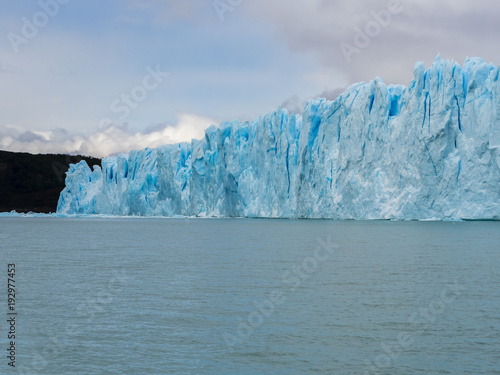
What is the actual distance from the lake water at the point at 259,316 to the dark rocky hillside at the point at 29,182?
4085 inches

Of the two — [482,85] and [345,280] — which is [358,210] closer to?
[482,85]

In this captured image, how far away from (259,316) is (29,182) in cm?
11791

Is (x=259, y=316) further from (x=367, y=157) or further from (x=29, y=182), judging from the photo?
(x=29, y=182)

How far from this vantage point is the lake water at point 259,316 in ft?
23.0

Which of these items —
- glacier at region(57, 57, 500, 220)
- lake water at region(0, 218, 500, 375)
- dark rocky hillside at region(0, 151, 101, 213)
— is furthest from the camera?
dark rocky hillside at region(0, 151, 101, 213)

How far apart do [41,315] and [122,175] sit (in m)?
56.6

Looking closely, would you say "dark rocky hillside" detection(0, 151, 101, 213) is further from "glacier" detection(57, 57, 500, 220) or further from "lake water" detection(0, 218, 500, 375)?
"lake water" detection(0, 218, 500, 375)

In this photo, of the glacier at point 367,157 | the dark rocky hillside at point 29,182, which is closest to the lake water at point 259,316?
the glacier at point 367,157

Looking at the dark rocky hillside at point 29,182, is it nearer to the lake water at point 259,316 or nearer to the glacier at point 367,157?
the glacier at point 367,157

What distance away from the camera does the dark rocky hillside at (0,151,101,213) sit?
4496 inches

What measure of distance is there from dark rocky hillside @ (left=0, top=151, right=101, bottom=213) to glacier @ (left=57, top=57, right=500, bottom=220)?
214 ft

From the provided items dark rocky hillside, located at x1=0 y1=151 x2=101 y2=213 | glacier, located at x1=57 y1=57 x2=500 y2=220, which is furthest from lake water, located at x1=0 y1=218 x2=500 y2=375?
dark rocky hillside, located at x1=0 y1=151 x2=101 y2=213

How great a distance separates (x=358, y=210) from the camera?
39.8 meters

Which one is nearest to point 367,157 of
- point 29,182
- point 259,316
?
point 259,316
